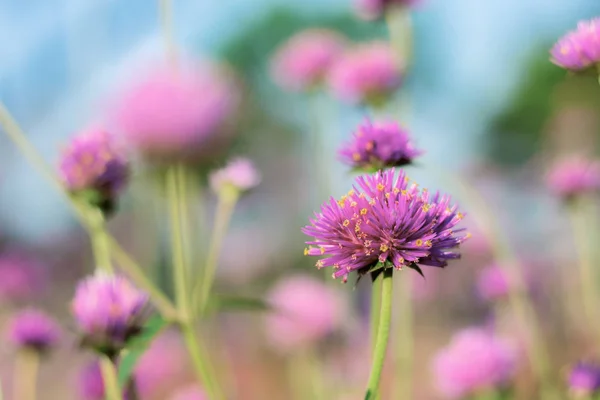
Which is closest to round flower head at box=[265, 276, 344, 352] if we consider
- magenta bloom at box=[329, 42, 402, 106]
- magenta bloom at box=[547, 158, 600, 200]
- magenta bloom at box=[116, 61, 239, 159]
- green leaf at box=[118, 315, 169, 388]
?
magenta bloom at box=[329, 42, 402, 106]

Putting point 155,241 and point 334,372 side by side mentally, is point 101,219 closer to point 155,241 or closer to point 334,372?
point 155,241

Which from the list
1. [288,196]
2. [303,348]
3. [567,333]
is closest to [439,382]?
[303,348]

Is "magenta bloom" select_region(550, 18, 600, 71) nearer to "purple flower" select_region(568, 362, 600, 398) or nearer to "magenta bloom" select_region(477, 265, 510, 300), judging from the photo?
"purple flower" select_region(568, 362, 600, 398)

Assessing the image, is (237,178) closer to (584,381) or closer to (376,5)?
(584,381)

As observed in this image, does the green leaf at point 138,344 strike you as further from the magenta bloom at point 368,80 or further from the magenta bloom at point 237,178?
the magenta bloom at point 368,80

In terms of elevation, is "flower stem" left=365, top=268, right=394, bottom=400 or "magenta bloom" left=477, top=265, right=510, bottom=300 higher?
"magenta bloom" left=477, top=265, right=510, bottom=300

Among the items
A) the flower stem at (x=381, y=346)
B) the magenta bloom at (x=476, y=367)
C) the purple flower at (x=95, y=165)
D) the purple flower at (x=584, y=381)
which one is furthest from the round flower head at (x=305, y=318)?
the flower stem at (x=381, y=346)

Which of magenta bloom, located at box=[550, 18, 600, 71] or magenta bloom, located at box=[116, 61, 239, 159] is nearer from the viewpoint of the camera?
magenta bloom, located at box=[116, 61, 239, 159]
